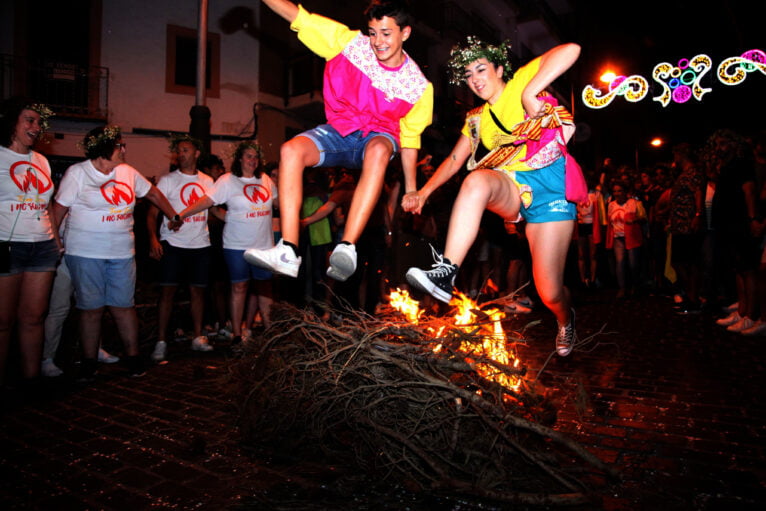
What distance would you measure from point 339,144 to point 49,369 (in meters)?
3.67

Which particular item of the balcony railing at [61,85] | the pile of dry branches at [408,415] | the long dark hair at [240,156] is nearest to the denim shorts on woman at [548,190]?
the pile of dry branches at [408,415]

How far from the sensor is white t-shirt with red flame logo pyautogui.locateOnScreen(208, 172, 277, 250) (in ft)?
19.4

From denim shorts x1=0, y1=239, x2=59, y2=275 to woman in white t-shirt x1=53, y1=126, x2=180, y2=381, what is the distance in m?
0.26

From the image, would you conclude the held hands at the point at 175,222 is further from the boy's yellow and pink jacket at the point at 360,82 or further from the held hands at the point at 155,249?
the boy's yellow and pink jacket at the point at 360,82

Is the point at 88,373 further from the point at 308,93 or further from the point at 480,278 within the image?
the point at 308,93

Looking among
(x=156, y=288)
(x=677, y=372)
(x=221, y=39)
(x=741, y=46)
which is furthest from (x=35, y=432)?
(x=741, y=46)

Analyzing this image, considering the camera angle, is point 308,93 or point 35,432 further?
point 308,93

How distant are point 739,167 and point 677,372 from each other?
12.4ft

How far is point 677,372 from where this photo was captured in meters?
4.60

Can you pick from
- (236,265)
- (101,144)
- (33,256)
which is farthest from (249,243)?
(33,256)

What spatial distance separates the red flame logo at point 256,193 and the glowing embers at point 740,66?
46.0 feet

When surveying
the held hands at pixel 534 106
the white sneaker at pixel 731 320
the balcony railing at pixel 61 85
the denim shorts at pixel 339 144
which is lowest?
the white sneaker at pixel 731 320

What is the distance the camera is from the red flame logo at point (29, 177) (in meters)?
4.25

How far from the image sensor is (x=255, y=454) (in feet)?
9.57
